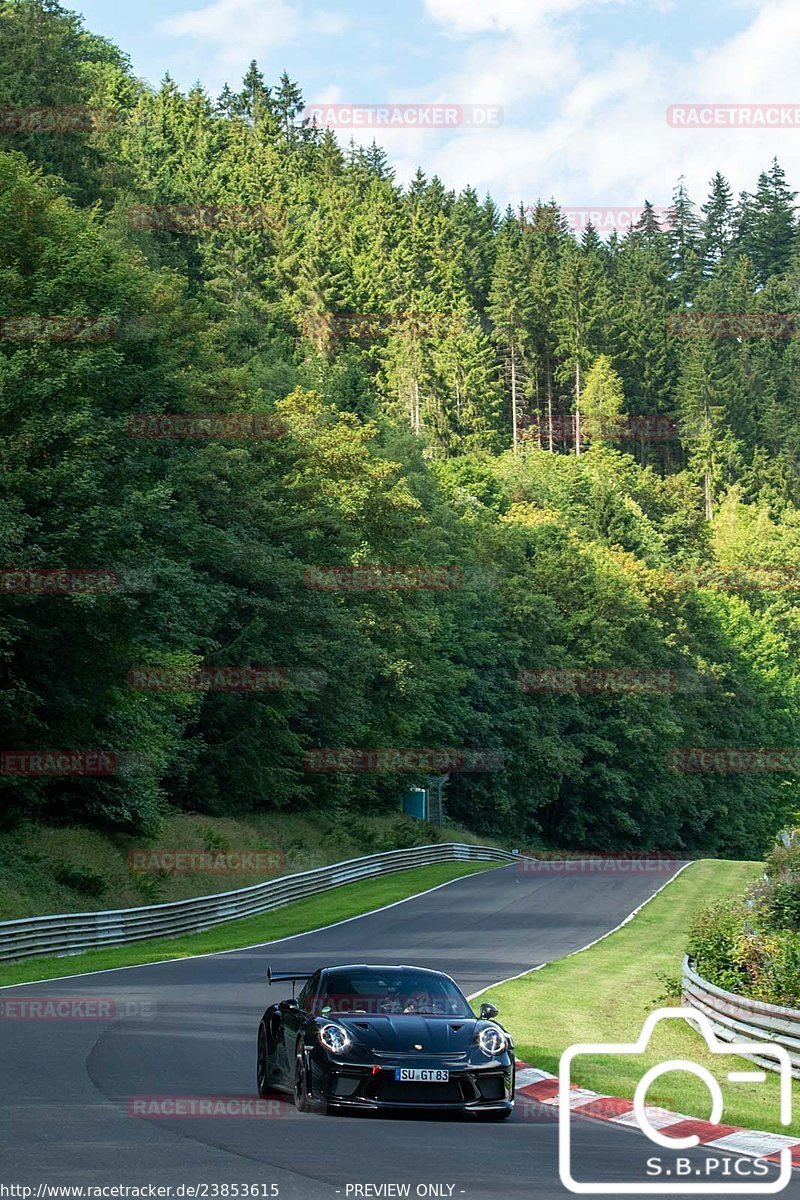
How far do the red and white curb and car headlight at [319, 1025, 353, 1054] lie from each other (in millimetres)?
2215

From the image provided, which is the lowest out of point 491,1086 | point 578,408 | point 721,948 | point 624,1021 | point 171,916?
point 171,916

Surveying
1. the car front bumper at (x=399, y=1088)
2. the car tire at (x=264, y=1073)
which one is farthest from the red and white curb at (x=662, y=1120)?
the car tire at (x=264, y=1073)

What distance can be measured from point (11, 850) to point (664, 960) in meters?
16.3

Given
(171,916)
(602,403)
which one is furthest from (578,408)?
(171,916)

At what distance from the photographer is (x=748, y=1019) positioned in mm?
19031

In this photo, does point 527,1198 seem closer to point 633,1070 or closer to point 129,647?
point 633,1070

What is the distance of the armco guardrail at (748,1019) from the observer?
1756cm

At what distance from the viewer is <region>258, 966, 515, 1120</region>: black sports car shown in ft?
40.1

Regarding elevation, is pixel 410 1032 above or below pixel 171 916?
above

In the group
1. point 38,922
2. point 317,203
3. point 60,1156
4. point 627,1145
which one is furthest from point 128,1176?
point 317,203

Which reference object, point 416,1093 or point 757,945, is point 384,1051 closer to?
point 416,1093

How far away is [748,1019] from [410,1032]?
7.72 metres

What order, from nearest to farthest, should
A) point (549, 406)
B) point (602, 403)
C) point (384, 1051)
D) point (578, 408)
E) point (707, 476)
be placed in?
point (384, 1051) < point (602, 403) < point (578, 408) < point (549, 406) < point (707, 476)

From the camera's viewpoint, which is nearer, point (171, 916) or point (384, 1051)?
point (384, 1051)
